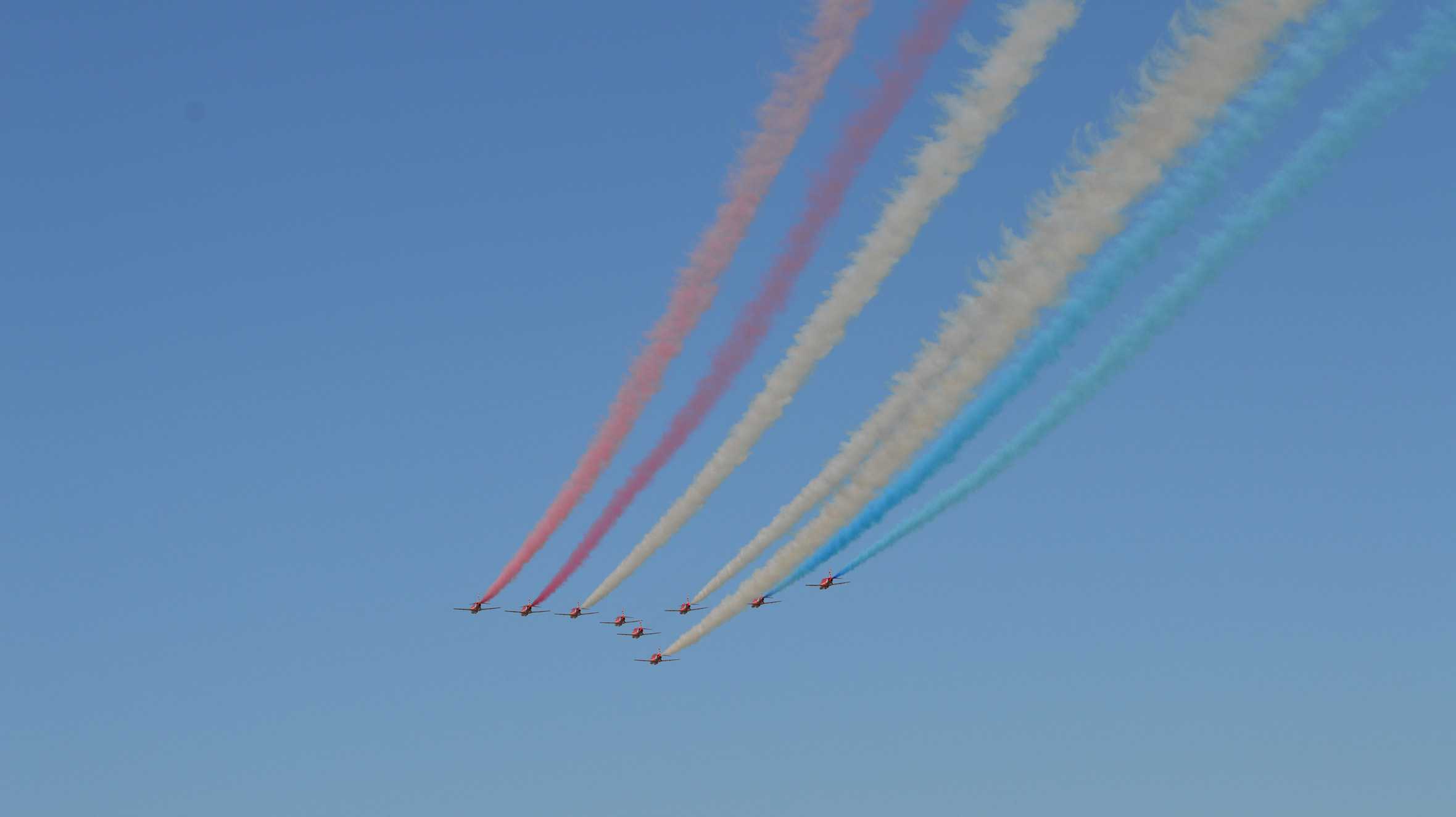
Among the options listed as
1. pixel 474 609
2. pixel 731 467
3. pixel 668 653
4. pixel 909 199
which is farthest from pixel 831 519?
pixel 474 609

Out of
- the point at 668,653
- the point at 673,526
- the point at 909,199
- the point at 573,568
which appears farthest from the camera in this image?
the point at 668,653

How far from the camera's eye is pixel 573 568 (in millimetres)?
53438

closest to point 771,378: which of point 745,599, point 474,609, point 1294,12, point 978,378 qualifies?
point 978,378

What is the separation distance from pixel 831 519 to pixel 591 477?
7.81 meters

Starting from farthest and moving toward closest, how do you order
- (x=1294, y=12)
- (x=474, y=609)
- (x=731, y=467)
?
(x=474, y=609)
(x=731, y=467)
(x=1294, y=12)

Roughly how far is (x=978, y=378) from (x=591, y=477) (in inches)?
563

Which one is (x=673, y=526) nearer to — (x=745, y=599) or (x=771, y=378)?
(x=745, y=599)

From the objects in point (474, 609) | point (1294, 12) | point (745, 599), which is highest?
point (474, 609)

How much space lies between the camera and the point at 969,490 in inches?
1603

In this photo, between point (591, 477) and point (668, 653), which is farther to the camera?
point (668, 653)

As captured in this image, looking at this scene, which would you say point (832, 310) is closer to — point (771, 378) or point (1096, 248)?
point (771, 378)

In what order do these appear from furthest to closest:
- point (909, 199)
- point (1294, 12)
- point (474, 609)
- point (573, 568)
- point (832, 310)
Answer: point (474, 609)
point (573, 568)
point (832, 310)
point (909, 199)
point (1294, 12)

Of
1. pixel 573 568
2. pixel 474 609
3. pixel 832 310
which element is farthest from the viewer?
pixel 474 609

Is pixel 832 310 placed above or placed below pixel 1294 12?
above
